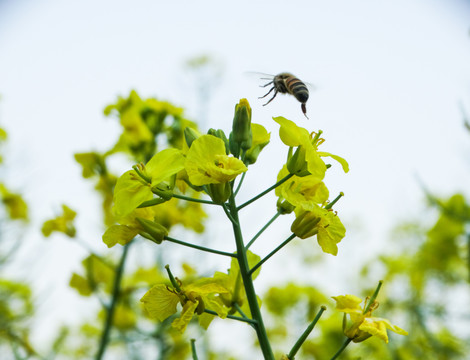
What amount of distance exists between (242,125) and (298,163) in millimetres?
262

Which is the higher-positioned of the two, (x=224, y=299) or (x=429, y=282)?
(x=429, y=282)

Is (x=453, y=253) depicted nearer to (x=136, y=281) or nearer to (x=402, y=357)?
(x=402, y=357)

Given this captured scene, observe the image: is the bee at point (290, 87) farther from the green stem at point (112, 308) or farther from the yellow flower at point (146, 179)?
the green stem at point (112, 308)

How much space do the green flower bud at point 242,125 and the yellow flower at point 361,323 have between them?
0.65m

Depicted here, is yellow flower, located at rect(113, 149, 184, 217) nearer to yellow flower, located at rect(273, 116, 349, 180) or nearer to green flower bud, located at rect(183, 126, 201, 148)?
green flower bud, located at rect(183, 126, 201, 148)

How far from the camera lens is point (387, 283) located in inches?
192

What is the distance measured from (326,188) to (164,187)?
1.90 feet

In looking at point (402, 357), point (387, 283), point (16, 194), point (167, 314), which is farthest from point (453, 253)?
point (16, 194)

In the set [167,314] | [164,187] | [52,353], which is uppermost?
[164,187]

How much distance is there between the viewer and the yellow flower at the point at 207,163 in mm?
1244

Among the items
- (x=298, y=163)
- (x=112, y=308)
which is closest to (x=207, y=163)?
(x=298, y=163)

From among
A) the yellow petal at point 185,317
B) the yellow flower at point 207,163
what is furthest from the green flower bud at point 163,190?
the yellow petal at point 185,317

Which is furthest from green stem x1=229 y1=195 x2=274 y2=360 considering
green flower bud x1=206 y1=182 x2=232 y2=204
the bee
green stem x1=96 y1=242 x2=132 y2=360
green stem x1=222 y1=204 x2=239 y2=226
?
green stem x1=96 y1=242 x2=132 y2=360

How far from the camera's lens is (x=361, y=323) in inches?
51.1
